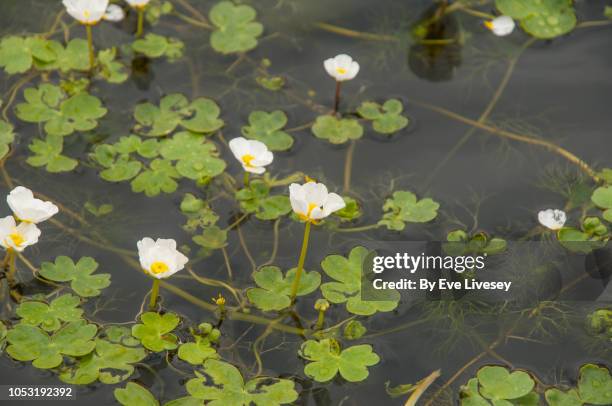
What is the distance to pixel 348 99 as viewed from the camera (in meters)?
3.98

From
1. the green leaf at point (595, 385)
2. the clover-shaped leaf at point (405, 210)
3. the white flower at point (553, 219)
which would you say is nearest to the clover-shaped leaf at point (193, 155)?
the clover-shaped leaf at point (405, 210)

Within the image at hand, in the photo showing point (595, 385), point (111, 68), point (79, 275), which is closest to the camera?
point (595, 385)

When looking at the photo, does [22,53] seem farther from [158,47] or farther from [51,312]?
[51,312]

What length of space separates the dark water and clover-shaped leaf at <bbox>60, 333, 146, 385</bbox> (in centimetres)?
3

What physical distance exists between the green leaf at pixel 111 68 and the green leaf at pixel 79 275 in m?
0.98

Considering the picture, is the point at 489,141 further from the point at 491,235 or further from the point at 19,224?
the point at 19,224

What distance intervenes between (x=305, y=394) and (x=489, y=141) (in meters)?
1.35

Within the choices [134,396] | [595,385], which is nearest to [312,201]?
[134,396]

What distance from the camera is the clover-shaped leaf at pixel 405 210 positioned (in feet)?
11.6

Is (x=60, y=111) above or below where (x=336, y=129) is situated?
above

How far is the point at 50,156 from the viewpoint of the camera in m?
3.68

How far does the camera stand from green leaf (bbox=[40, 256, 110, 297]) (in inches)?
128

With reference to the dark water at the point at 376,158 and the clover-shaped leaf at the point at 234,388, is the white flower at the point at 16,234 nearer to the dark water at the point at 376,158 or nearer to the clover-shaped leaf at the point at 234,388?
the dark water at the point at 376,158

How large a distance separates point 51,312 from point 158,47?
1.40 m
